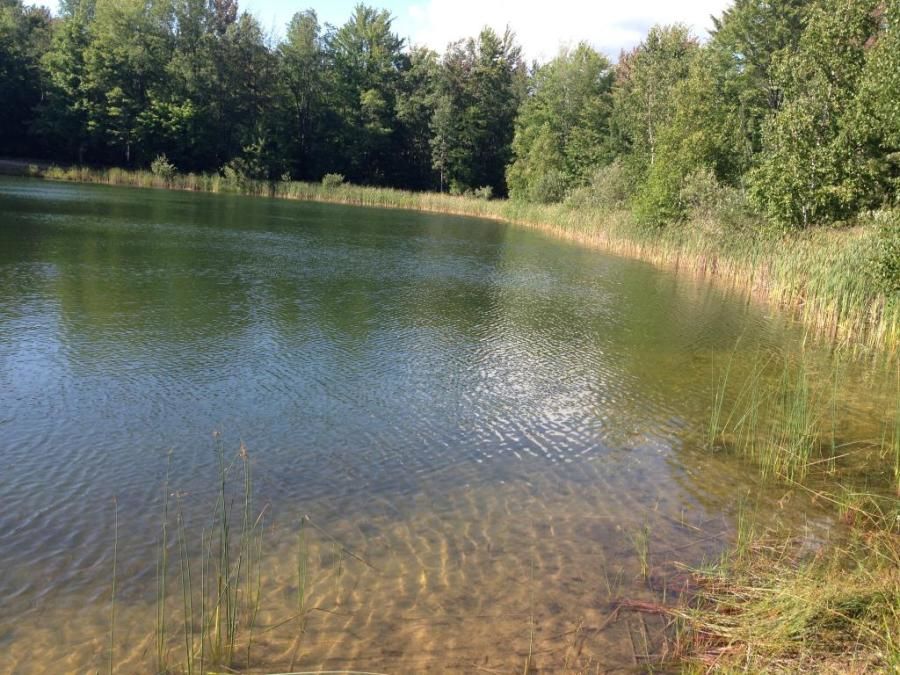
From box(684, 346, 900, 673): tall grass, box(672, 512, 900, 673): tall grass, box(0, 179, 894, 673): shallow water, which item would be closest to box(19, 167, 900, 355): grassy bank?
box(0, 179, 894, 673): shallow water

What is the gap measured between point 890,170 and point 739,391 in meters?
9.28

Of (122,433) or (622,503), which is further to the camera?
(122,433)

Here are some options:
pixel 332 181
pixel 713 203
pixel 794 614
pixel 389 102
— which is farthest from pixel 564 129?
pixel 794 614

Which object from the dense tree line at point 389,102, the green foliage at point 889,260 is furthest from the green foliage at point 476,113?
the green foliage at point 889,260

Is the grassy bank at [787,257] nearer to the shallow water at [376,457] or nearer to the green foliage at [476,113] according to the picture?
the shallow water at [376,457]

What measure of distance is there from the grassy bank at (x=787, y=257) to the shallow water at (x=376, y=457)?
1.00m

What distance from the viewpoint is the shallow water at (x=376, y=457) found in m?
3.90

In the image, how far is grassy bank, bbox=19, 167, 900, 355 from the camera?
11.2 meters

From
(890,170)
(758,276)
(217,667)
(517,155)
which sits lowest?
(217,667)

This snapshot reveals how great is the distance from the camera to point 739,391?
29.8 ft

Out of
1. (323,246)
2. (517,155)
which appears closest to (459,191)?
(517,155)

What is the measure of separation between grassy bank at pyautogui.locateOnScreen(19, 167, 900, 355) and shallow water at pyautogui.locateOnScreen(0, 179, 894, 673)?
1001mm

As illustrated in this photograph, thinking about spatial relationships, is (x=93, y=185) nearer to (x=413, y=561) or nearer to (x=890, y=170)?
(x=890, y=170)

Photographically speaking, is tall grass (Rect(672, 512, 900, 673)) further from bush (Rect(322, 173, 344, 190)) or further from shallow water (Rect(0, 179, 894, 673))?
bush (Rect(322, 173, 344, 190))
